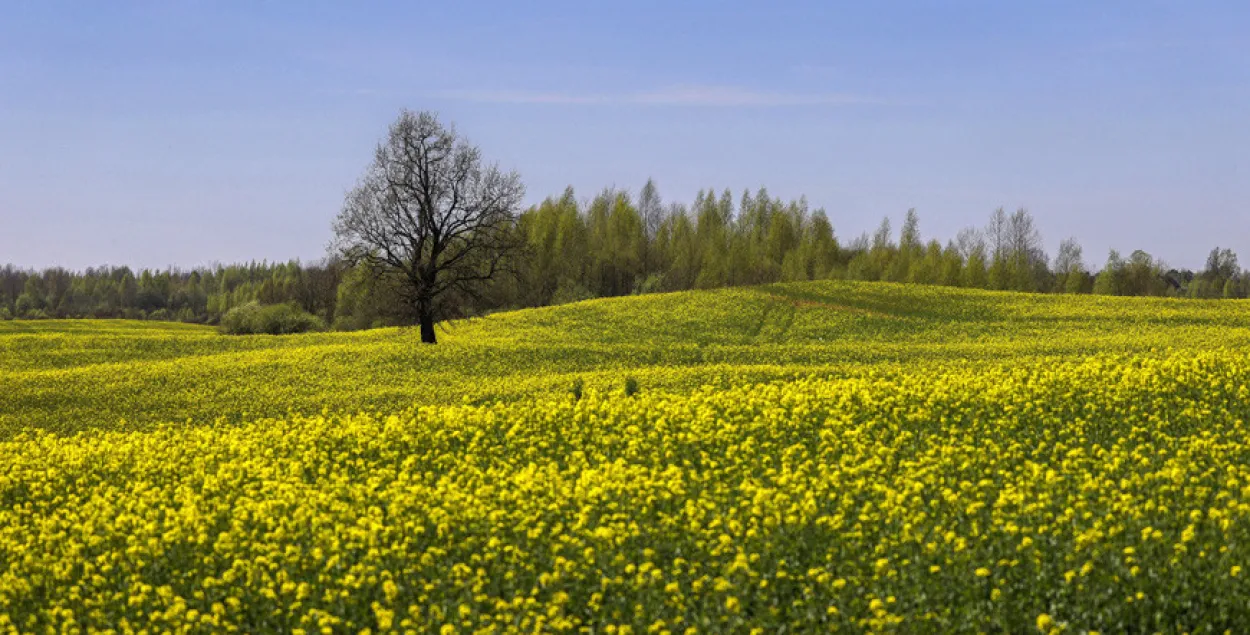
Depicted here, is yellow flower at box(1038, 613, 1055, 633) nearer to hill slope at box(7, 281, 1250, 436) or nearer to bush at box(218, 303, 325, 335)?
hill slope at box(7, 281, 1250, 436)

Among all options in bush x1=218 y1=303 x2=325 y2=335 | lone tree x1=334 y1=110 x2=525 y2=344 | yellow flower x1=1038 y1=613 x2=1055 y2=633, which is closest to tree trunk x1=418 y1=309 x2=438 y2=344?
lone tree x1=334 y1=110 x2=525 y2=344

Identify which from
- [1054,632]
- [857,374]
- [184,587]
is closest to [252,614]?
[184,587]

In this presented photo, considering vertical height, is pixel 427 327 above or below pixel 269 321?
above

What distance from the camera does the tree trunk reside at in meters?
45.9

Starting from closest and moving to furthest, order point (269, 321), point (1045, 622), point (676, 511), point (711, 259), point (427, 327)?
point (1045, 622) < point (676, 511) < point (427, 327) < point (269, 321) < point (711, 259)

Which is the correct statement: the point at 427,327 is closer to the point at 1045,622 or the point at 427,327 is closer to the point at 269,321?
the point at 269,321

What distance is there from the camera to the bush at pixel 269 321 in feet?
243

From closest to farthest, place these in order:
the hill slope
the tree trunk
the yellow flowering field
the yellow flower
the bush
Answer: the yellow flower, the yellow flowering field, the hill slope, the tree trunk, the bush

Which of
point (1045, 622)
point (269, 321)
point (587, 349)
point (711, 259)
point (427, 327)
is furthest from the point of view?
point (711, 259)

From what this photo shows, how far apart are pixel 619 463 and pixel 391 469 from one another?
4177mm

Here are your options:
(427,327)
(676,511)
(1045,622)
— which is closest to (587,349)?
(427,327)

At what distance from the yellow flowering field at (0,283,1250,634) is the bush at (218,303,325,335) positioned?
45993 mm

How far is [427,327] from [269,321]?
32.1 m

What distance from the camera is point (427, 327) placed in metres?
46.3
